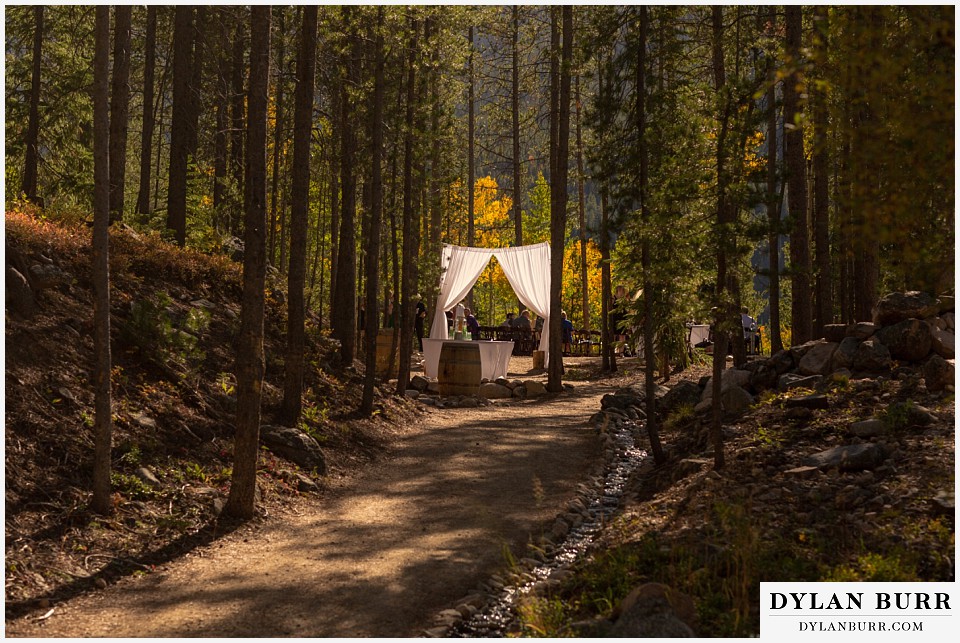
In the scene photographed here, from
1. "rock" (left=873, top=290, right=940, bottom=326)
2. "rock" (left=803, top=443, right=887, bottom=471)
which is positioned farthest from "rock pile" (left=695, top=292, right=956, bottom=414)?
"rock" (left=803, top=443, right=887, bottom=471)

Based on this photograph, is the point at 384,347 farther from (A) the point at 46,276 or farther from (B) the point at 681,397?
(A) the point at 46,276

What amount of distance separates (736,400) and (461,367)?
647cm

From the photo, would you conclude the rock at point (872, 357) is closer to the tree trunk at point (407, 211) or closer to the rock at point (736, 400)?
the rock at point (736, 400)

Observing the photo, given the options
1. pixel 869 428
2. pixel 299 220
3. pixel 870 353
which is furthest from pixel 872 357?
pixel 299 220

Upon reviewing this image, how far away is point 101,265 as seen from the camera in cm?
648

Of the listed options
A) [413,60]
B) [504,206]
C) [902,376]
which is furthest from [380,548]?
[504,206]

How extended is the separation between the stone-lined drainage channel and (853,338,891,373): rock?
9.60ft

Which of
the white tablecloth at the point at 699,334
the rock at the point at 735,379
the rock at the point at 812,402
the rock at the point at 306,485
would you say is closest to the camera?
the rock at the point at 306,485

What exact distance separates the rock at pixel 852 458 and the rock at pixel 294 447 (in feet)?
16.6

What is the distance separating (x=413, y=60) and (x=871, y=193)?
11.4 m

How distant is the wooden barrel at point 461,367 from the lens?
16.3 meters

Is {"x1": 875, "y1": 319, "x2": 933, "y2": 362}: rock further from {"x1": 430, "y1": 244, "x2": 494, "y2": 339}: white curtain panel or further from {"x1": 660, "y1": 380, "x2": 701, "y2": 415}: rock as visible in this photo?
{"x1": 430, "y1": 244, "x2": 494, "y2": 339}: white curtain panel

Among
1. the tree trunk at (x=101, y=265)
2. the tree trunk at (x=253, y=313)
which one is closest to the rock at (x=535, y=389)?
the tree trunk at (x=253, y=313)

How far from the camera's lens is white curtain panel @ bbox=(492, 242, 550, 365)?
68.5 feet
